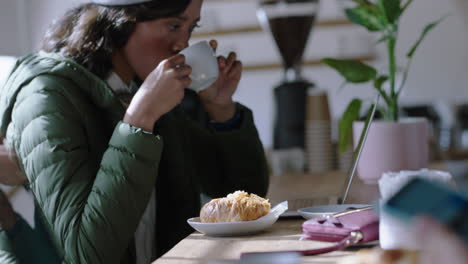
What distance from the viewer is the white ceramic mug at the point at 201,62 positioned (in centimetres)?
149

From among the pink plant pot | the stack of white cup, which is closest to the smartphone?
the pink plant pot

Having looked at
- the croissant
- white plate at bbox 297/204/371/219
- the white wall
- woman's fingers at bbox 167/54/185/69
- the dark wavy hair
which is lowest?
the white wall

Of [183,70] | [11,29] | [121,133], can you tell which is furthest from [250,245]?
[11,29]

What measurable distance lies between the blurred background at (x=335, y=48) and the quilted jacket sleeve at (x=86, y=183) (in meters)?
3.83

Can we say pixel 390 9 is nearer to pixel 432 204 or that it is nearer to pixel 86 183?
Answer: pixel 86 183

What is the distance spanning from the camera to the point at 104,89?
4.96ft

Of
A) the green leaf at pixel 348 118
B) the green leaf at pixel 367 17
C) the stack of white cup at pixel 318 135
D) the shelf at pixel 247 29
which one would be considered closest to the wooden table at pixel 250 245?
the green leaf at pixel 348 118

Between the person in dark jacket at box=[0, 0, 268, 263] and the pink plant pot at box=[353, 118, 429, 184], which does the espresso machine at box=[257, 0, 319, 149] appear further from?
the pink plant pot at box=[353, 118, 429, 184]

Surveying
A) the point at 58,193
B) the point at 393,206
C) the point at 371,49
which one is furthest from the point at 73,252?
the point at 371,49

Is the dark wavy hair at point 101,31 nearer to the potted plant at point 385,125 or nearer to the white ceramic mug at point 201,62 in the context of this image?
the white ceramic mug at point 201,62

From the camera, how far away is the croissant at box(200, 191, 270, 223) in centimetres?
113

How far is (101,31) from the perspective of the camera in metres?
1.69

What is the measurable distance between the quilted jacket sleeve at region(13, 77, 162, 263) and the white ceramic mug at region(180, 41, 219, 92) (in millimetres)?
213

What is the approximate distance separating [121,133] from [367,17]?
2.73ft
